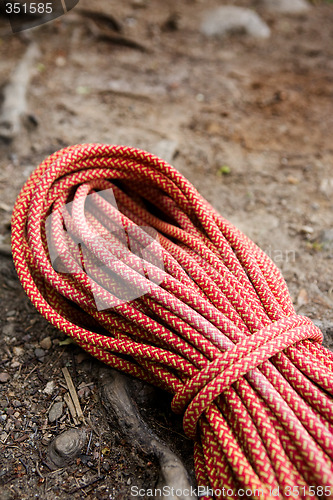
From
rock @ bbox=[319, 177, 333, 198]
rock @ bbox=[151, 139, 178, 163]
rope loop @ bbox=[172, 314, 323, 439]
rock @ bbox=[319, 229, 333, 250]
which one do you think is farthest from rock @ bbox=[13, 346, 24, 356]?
rock @ bbox=[319, 177, 333, 198]

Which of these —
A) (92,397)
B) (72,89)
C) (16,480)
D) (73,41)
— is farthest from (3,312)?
(73,41)

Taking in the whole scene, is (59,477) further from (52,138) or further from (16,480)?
(52,138)

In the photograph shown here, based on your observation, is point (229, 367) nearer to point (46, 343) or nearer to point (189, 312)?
point (189, 312)

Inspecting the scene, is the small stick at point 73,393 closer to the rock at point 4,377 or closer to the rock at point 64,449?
the rock at point 64,449

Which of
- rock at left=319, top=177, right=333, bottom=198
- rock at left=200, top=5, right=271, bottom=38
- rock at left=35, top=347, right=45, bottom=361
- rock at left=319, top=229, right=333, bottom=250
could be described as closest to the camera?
rock at left=35, top=347, right=45, bottom=361

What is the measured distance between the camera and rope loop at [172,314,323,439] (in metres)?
1.09

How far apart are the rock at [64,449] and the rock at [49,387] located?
17 cm

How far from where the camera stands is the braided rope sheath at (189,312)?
3.45 ft

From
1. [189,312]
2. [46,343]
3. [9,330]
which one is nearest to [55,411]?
[46,343]

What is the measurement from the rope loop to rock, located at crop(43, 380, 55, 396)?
45 centimetres

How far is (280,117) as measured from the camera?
9.18 feet

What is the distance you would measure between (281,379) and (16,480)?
799 millimetres

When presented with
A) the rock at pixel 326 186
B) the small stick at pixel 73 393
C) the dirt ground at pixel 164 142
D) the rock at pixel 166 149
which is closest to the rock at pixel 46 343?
the dirt ground at pixel 164 142

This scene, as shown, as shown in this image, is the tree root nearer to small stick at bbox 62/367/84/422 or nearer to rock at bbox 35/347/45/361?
small stick at bbox 62/367/84/422
